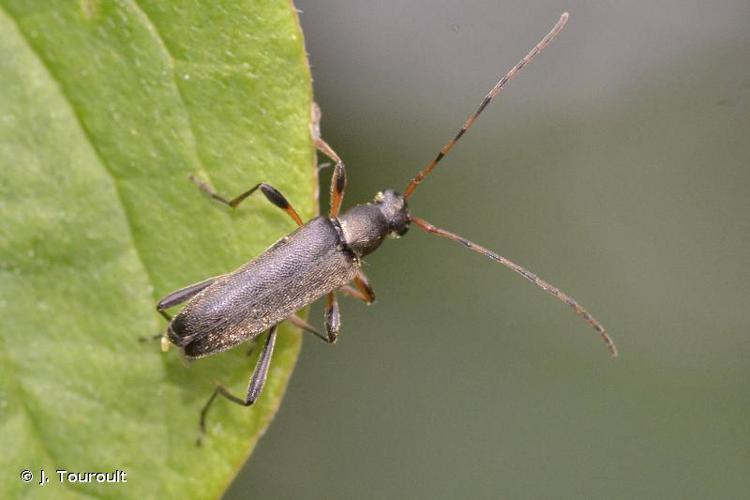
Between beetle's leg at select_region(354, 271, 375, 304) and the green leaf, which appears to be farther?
beetle's leg at select_region(354, 271, 375, 304)

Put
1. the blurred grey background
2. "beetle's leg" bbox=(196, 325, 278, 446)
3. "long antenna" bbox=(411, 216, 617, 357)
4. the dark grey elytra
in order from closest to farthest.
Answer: "beetle's leg" bbox=(196, 325, 278, 446), the dark grey elytra, "long antenna" bbox=(411, 216, 617, 357), the blurred grey background

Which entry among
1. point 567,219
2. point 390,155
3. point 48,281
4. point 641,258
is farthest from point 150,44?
point 641,258

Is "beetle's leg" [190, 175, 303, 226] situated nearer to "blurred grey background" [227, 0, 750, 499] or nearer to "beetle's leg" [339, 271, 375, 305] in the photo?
"beetle's leg" [339, 271, 375, 305]

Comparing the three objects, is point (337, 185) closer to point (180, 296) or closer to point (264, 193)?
point (264, 193)

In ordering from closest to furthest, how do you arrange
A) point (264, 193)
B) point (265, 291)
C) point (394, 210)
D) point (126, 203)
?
point (126, 203) → point (264, 193) → point (265, 291) → point (394, 210)

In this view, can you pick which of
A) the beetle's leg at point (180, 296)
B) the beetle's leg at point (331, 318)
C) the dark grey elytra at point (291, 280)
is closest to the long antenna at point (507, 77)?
the dark grey elytra at point (291, 280)

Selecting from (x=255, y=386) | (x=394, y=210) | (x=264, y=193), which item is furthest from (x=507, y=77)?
(x=255, y=386)

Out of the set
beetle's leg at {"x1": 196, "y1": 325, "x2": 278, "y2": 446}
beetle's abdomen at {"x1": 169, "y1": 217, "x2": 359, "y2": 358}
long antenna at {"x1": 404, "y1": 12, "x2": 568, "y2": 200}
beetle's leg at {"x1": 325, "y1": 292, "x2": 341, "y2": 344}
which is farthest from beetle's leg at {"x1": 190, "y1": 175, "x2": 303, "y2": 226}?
long antenna at {"x1": 404, "y1": 12, "x2": 568, "y2": 200}
